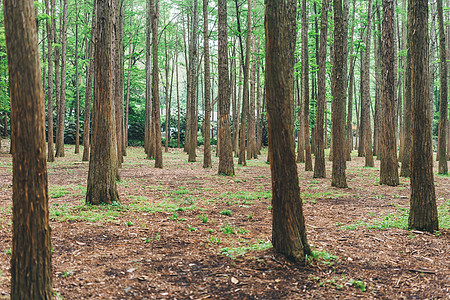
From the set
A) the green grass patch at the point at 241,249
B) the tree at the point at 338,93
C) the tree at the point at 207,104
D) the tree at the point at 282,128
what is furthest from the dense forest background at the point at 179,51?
the tree at the point at 282,128

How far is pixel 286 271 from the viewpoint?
393 cm

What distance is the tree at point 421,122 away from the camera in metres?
5.39

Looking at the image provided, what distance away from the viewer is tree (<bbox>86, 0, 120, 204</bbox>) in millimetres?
6805

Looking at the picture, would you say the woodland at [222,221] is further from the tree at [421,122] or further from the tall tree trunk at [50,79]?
the tall tree trunk at [50,79]

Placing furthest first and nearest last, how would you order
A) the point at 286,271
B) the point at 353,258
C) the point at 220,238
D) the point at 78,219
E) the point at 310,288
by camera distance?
the point at 78,219
the point at 220,238
the point at 353,258
the point at 286,271
the point at 310,288

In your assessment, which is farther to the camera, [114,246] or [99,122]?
[99,122]

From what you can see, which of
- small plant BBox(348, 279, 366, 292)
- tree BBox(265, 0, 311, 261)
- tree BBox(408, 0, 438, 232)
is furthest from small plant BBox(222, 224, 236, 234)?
tree BBox(408, 0, 438, 232)

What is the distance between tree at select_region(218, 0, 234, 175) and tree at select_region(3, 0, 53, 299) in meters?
10.2

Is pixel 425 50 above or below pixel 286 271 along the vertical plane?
above

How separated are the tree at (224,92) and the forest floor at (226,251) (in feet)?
14.9

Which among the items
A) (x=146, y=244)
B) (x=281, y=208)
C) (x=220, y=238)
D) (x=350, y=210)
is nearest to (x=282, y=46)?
(x=281, y=208)

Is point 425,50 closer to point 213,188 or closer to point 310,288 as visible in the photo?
point 310,288

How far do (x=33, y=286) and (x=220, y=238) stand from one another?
3.01 metres

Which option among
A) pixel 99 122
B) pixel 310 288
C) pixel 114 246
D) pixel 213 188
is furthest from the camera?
pixel 213 188
